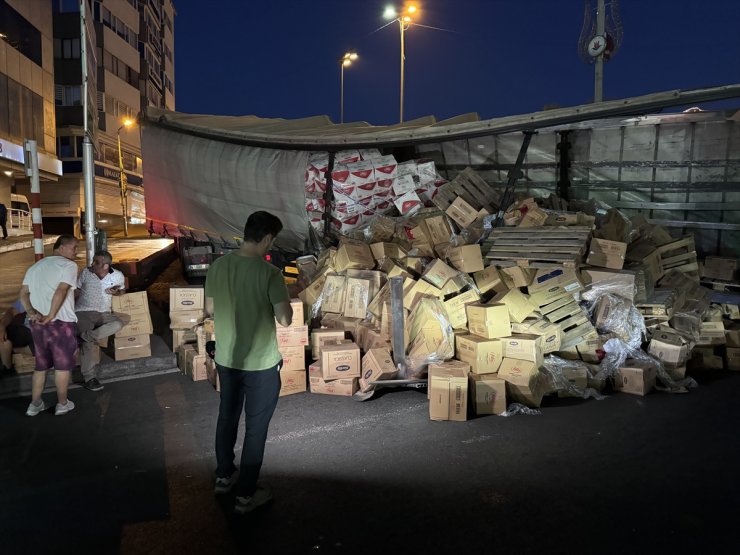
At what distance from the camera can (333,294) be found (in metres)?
6.91

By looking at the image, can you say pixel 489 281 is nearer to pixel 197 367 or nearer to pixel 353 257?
pixel 353 257

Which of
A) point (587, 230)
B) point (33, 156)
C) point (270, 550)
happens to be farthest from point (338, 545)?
point (33, 156)

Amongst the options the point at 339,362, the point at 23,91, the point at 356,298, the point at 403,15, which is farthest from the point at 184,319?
the point at 23,91

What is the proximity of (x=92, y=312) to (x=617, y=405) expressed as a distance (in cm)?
583

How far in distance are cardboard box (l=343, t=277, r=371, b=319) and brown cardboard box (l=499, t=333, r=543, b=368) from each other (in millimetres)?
1888

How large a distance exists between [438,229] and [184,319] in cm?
367

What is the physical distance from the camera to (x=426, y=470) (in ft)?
12.9

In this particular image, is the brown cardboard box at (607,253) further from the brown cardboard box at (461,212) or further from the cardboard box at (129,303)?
the cardboard box at (129,303)

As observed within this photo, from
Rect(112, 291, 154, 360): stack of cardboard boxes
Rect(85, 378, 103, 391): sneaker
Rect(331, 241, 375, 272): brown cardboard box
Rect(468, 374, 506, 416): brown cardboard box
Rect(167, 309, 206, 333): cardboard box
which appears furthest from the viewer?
Rect(331, 241, 375, 272): brown cardboard box

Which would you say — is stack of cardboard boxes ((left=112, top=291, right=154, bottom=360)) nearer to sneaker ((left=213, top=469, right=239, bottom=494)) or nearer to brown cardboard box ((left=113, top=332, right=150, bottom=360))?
brown cardboard box ((left=113, top=332, right=150, bottom=360))

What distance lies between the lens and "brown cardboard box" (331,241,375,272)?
7223 mm

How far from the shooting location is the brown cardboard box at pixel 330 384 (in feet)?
18.7

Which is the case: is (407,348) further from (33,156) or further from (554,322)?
(33,156)

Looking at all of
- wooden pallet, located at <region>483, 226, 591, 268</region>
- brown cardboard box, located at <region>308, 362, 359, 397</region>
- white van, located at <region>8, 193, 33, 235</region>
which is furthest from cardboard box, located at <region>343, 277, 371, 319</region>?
white van, located at <region>8, 193, 33, 235</region>
